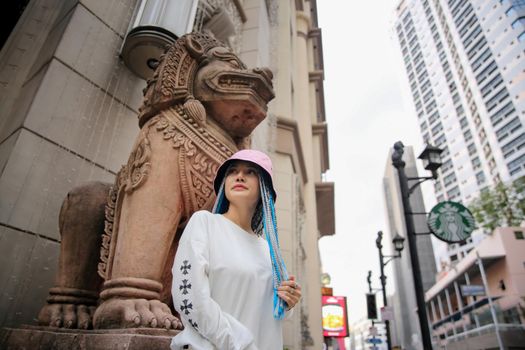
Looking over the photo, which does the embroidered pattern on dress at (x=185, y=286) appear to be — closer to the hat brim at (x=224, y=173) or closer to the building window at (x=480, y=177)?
the hat brim at (x=224, y=173)

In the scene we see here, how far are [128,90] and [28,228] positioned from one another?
6.38 feet

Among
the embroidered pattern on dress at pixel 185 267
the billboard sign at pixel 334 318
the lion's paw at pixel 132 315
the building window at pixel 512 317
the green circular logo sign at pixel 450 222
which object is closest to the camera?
the embroidered pattern on dress at pixel 185 267

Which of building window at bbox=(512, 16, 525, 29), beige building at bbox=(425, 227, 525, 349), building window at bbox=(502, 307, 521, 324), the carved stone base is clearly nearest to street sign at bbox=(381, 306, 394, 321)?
beige building at bbox=(425, 227, 525, 349)

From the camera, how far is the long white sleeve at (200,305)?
1130 mm

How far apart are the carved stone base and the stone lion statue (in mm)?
105

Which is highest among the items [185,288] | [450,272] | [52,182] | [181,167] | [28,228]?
[450,272]

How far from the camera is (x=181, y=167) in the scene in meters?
2.12

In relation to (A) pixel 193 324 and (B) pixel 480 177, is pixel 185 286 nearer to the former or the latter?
(A) pixel 193 324

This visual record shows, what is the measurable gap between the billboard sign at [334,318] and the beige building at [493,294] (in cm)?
685

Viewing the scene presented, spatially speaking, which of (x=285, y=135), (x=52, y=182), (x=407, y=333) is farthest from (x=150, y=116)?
(x=407, y=333)

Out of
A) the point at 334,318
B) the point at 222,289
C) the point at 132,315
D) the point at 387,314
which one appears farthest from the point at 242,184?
the point at 334,318

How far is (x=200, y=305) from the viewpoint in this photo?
1143mm

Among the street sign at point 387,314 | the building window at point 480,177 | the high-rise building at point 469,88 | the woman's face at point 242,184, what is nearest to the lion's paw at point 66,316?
the woman's face at point 242,184

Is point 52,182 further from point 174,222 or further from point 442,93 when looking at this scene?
point 442,93
